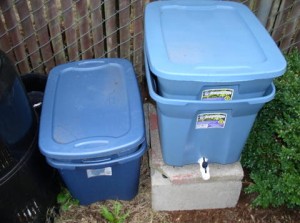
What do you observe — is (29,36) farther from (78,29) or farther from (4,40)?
(78,29)

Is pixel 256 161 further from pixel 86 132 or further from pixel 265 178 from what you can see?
pixel 86 132

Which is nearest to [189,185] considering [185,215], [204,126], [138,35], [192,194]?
[192,194]

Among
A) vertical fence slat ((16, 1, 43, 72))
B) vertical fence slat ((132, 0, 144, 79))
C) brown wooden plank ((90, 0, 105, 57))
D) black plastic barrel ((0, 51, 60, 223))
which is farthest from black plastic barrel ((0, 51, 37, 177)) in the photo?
vertical fence slat ((132, 0, 144, 79))

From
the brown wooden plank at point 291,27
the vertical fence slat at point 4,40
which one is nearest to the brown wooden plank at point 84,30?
the vertical fence slat at point 4,40

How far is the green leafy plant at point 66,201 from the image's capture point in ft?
6.93

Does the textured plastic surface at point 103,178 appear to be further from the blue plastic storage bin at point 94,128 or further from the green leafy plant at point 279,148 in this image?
the green leafy plant at point 279,148

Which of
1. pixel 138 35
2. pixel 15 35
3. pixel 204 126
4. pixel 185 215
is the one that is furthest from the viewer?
pixel 138 35

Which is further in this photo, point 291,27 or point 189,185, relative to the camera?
point 291,27

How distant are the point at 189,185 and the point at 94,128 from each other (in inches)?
25.3

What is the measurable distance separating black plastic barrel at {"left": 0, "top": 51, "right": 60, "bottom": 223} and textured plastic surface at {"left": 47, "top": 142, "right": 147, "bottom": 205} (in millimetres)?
141

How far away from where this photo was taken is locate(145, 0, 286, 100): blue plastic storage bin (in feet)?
4.54

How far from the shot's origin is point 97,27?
227cm

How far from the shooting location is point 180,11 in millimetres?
1790

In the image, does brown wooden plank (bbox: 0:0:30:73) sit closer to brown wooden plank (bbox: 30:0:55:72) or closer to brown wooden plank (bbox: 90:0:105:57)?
brown wooden plank (bbox: 30:0:55:72)
